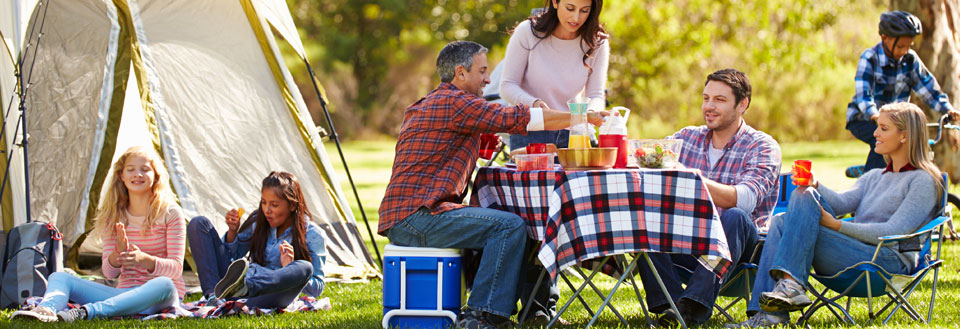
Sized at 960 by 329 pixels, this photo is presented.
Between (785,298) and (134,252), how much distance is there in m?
2.54

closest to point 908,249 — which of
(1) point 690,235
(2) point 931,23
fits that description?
(1) point 690,235

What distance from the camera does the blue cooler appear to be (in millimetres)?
3811

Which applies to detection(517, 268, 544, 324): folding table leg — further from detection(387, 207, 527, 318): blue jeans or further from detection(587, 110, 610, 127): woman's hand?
detection(587, 110, 610, 127): woman's hand

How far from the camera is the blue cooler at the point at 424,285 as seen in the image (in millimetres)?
3811

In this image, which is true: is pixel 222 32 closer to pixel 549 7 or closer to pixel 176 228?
pixel 176 228

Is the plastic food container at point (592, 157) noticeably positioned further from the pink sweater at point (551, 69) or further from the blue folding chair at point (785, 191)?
the blue folding chair at point (785, 191)

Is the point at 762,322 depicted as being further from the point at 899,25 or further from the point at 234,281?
the point at 899,25

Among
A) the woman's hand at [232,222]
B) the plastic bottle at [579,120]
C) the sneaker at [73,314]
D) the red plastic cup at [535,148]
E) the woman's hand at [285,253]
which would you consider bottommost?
the sneaker at [73,314]

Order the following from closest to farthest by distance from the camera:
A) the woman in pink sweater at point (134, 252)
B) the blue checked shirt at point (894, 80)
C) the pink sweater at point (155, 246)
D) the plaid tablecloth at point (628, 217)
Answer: the plaid tablecloth at point (628, 217), the woman in pink sweater at point (134, 252), the pink sweater at point (155, 246), the blue checked shirt at point (894, 80)

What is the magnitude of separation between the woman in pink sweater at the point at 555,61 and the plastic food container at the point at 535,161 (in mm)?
756

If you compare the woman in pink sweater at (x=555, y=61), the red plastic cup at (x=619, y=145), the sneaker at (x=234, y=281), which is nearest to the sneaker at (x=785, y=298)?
the red plastic cup at (x=619, y=145)

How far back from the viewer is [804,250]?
3746 millimetres

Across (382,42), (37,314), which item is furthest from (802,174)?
(382,42)

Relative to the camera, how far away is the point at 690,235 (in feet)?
11.6
